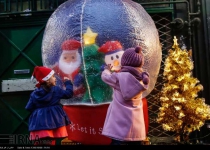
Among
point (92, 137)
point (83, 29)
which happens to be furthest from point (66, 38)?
point (92, 137)

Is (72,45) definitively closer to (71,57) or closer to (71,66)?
(71,57)

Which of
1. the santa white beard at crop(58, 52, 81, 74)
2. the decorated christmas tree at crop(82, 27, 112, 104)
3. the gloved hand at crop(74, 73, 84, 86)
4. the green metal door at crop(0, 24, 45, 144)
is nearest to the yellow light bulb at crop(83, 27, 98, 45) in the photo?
the decorated christmas tree at crop(82, 27, 112, 104)

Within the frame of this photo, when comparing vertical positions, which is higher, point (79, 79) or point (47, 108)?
point (79, 79)

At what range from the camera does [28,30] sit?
7309 mm

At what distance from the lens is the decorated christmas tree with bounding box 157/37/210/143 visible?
5605mm

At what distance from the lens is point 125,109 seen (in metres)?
4.43

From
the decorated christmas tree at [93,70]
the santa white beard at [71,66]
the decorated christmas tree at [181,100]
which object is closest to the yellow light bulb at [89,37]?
the decorated christmas tree at [93,70]

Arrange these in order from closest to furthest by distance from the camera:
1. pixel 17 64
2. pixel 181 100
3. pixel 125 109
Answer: pixel 125 109
pixel 181 100
pixel 17 64

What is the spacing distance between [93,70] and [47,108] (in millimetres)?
822

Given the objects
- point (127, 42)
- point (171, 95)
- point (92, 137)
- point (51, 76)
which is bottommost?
point (92, 137)

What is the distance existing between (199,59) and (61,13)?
2.92 m

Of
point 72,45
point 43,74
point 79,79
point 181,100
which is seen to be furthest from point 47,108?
point 181,100

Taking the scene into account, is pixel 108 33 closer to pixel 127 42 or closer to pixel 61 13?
pixel 127 42

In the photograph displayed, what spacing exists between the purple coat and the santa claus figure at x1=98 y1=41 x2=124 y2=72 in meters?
0.39
